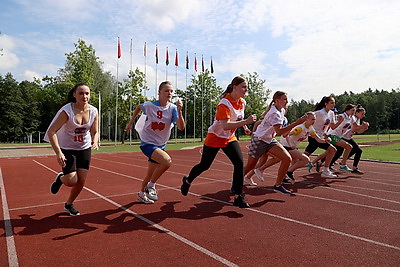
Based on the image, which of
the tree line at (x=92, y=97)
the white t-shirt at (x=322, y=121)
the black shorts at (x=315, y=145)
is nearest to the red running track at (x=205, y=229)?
the black shorts at (x=315, y=145)

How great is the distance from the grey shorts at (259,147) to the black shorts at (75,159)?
3173mm

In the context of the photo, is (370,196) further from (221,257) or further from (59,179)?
(59,179)

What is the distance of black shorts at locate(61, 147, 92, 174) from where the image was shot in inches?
169

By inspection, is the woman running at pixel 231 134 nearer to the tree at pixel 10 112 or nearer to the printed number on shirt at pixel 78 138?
the printed number on shirt at pixel 78 138

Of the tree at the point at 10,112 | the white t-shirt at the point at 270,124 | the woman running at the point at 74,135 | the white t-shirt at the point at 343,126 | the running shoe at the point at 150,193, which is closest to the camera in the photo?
the woman running at the point at 74,135

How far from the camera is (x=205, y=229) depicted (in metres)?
3.85

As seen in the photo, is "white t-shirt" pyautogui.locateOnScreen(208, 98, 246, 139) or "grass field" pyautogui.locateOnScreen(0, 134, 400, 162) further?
"grass field" pyautogui.locateOnScreen(0, 134, 400, 162)

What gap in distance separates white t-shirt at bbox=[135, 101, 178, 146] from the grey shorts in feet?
5.84

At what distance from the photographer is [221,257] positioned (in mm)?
2982

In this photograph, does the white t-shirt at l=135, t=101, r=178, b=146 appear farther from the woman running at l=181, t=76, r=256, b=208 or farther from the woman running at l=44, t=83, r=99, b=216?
the woman running at l=44, t=83, r=99, b=216

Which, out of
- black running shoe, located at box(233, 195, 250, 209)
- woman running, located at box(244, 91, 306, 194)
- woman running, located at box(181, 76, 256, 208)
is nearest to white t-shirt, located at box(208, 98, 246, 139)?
woman running, located at box(181, 76, 256, 208)

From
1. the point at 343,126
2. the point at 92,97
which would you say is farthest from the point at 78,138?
the point at 92,97

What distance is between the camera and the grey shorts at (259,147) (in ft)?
18.9

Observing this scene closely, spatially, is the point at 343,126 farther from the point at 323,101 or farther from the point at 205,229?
the point at 205,229
